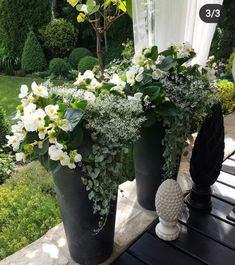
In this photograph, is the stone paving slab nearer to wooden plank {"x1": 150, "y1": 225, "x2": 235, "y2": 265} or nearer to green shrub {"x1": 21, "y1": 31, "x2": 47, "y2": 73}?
wooden plank {"x1": 150, "y1": 225, "x2": 235, "y2": 265}

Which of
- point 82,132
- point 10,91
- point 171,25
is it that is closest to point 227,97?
point 171,25

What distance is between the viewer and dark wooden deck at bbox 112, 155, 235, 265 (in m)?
1.50

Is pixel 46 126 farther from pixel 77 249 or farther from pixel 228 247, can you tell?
pixel 228 247

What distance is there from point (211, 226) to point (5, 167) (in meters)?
2.00

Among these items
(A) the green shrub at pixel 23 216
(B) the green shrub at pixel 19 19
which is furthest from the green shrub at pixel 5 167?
(B) the green shrub at pixel 19 19

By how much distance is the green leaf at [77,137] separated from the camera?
1198 mm

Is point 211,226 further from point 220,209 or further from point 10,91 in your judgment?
point 10,91

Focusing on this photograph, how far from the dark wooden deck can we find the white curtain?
0.93 m

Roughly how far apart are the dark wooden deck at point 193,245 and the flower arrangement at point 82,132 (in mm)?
316

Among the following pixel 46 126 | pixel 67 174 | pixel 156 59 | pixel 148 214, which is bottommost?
pixel 148 214

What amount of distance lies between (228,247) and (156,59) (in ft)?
3.41

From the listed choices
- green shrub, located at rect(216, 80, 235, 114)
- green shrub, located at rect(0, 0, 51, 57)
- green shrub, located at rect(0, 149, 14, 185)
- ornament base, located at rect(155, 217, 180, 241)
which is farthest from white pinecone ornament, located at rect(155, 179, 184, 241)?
green shrub, located at rect(0, 0, 51, 57)

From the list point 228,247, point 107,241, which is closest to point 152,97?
point 107,241

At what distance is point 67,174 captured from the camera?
129cm
